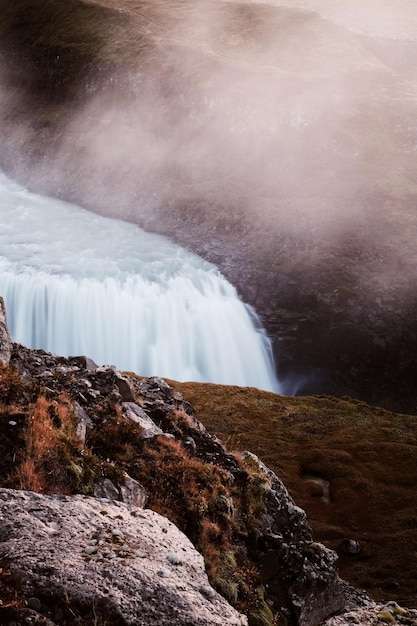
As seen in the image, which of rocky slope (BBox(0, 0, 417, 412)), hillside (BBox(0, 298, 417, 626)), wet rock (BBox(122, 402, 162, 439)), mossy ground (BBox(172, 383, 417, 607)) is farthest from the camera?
rocky slope (BBox(0, 0, 417, 412))

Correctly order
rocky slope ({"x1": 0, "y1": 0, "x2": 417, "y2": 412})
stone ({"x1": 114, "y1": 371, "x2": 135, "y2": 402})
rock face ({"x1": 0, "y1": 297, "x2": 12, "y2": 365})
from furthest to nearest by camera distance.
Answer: rocky slope ({"x1": 0, "y1": 0, "x2": 417, "y2": 412})
stone ({"x1": 114, "y1": 371, "x2": 135, "y2": 402})
rock face ({"x1": 0, "y1": 297, "x2": 12, "y2": 365})

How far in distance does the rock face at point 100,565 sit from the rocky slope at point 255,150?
54027 millimetres

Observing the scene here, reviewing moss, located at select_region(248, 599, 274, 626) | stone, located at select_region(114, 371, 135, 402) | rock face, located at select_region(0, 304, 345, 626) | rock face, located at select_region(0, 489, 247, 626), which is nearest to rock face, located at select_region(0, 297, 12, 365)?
rock face, located at select_region(0, 304, 345, 626)

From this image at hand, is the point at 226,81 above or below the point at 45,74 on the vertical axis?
above

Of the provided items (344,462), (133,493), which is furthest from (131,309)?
(133,493)

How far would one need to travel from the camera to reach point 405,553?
31.3 meters

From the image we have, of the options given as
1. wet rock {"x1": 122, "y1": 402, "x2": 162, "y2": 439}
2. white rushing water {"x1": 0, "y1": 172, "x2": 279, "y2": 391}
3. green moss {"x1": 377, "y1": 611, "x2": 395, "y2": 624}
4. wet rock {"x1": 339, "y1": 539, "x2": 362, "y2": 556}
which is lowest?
white rushing water {"x1": 0, "y1": 172, "x2": 279, "y2": 391}

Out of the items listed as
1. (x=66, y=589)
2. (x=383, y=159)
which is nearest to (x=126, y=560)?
(x=66, y=589)

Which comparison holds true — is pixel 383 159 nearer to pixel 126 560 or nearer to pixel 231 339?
pixel 231 339

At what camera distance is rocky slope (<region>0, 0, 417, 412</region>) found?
209ft

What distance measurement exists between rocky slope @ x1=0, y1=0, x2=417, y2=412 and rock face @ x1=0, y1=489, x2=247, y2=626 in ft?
177

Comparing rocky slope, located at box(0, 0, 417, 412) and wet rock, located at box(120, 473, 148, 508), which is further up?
wet rock, located at box(120, 473, 148, 508)

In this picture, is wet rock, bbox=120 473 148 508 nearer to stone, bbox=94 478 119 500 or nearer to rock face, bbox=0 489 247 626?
stone, bbox=94 478 119 500

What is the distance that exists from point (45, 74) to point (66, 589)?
124373mm
